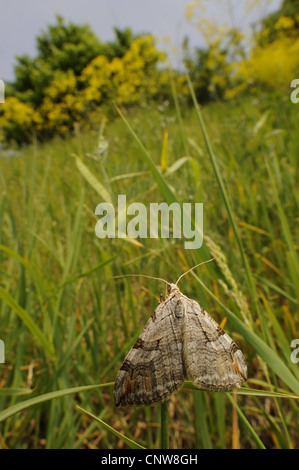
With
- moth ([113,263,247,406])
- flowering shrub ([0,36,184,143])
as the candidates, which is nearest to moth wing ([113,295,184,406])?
moth ([113,263,247,406])

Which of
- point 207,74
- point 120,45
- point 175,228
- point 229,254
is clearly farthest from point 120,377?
point 120,45

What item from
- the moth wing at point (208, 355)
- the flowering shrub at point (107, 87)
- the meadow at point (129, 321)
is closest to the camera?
the moth wing at point (208, 355)

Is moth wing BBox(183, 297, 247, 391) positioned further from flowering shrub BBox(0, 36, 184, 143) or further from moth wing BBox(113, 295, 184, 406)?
flowering shrub BBox(0, 36, 184, 143)

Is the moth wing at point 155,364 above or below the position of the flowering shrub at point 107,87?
below

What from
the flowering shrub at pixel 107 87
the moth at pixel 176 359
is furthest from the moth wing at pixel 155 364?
the flowering shrub at pixel 107 87

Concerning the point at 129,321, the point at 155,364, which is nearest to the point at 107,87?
the point at 129,321

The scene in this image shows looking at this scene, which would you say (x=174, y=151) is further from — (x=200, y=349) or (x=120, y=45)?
(x=120, y=45)

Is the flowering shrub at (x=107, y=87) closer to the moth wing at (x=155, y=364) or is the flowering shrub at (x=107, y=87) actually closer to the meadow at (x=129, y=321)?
the meadow at (x=129, y=321)
